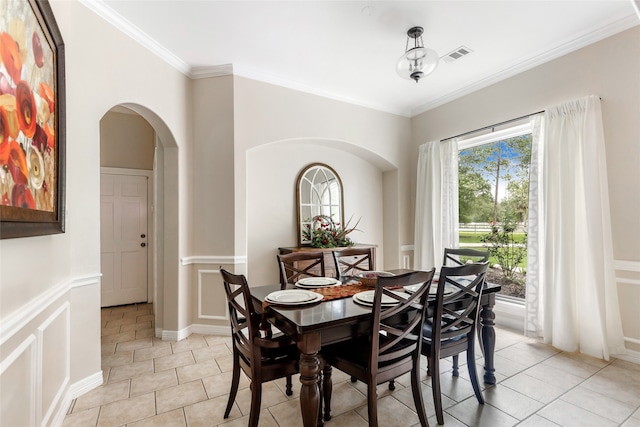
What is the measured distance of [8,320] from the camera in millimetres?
1228

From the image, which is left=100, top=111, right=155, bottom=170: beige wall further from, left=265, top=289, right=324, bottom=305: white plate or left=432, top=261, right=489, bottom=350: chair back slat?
left=432, top=261, right=489, bottom=350: chair back slat

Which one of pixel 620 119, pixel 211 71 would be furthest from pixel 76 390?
pixel 620 119

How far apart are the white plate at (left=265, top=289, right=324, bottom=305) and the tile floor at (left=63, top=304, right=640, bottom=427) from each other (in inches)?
30.1

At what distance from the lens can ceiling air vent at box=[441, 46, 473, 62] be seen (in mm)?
3073

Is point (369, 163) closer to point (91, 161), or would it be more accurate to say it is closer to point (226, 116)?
point (226, 116)

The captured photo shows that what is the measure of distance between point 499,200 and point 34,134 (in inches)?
168

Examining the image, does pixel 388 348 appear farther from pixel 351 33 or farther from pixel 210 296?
pixel 351 33

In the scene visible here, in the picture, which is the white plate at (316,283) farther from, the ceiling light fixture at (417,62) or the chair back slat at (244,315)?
the ceiling light fixture at (417,62)

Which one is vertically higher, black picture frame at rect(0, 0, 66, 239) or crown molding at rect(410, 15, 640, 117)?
crown molding at rect(410, 15, 640, 117)

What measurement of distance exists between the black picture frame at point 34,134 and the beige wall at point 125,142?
2987mm

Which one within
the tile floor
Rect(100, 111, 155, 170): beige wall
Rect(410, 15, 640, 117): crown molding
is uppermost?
Rect(410, 15, 640, 117): crown molding

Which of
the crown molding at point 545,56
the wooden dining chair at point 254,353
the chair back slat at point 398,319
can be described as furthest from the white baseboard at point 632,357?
the wooden dining chair at point 254,353

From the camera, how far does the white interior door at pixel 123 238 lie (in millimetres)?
4410

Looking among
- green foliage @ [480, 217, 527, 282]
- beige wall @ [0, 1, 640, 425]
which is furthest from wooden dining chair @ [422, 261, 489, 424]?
green foliage @ [480, 217, 527, 282]
